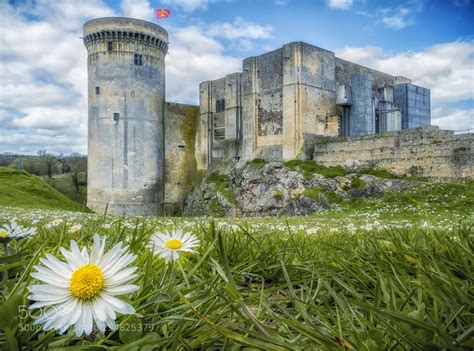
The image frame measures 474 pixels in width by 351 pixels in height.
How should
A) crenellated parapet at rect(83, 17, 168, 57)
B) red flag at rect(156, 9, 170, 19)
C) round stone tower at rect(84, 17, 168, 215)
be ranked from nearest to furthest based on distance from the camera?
1. crenellated parapet at rect(83, 17, 168, 57)
2. round stone tower at rect(84, 17, 168, 215)
3. red flag at rect(156, 9, 170, 19)

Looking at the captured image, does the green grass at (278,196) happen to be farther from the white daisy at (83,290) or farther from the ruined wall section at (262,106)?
the white daisy at (83,290)

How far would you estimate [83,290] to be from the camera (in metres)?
0.89

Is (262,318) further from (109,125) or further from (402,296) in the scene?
(109,125)

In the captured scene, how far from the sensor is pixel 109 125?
32.5 metres

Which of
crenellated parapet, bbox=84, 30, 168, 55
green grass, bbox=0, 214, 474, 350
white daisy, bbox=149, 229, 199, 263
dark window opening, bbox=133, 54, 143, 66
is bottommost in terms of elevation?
green grass, bbox=0, 214, 474, 350

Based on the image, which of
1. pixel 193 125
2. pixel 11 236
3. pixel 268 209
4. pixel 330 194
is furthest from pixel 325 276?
pixel 193 125

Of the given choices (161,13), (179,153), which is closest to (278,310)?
(161,13)

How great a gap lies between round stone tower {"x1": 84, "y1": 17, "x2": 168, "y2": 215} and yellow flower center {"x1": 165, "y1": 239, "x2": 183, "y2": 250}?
31.0 meters

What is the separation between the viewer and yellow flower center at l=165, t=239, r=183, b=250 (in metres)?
1.57

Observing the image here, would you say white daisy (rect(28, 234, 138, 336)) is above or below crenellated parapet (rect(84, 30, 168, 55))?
below

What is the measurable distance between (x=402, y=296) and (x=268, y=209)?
25.0 m

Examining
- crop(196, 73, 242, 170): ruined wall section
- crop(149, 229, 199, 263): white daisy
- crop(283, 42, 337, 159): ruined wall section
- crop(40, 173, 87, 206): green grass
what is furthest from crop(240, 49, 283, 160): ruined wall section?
crop(149, 229, 199, 263): white daisy

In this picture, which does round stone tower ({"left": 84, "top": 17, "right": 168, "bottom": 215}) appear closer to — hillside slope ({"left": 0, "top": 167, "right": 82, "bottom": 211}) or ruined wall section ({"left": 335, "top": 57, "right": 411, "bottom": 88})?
hillside slope ({"left": 0, "top": 167, "right": 82, "bottom": 211})

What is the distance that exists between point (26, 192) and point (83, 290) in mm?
31427
